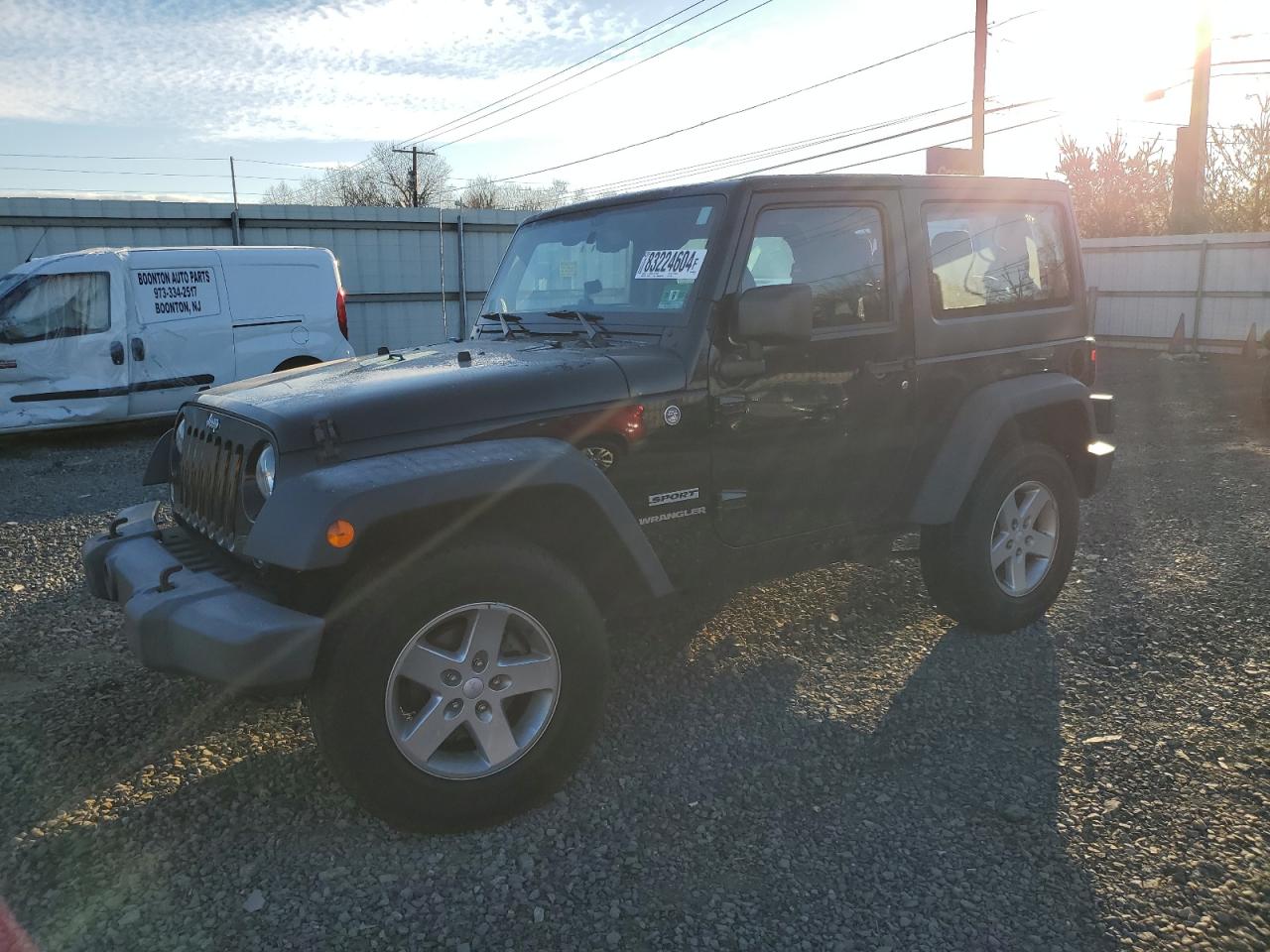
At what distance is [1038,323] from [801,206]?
5.07 feet

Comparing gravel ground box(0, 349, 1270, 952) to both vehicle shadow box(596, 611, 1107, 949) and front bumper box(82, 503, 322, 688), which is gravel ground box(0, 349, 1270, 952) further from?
front bumper box(82, 503, 322, 688)

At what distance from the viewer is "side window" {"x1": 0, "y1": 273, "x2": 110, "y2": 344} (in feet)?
31.0

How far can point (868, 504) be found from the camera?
3951mm

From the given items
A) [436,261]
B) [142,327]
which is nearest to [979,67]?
[436,261]

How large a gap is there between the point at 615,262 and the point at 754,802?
81.9 inches

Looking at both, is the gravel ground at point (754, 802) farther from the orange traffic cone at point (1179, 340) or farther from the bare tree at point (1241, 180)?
the bare tree at point (1241, 180)

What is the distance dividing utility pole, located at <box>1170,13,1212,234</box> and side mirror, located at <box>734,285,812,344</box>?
2053cm

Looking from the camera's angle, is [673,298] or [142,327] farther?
[142,327]

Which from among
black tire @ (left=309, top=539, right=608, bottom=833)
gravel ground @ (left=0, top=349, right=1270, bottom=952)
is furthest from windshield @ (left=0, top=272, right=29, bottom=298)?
black tire @ (left=309, top=539, right=608, bottom=833)

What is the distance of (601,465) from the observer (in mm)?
3133

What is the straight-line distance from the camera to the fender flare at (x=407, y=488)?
8.20ft

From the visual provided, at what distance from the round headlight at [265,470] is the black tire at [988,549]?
278 cm

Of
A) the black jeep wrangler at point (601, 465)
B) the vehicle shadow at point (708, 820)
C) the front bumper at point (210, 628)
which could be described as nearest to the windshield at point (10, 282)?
the black jeep wrangler at point (601, 465)

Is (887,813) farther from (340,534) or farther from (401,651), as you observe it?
(340,534)
